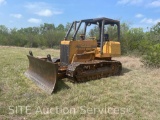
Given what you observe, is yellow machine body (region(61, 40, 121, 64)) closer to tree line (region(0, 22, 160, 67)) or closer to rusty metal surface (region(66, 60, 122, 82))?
rusty metal surface (region(66, 60, 122, 82))

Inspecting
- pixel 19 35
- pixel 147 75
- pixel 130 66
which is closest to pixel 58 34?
pixel 19 35

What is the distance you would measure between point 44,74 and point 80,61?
1563 mm

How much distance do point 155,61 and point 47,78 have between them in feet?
18.2

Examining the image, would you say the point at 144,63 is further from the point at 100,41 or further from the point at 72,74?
the point at 72,74

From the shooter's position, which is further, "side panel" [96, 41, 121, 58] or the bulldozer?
"side panel" [96, 41, 121, 58]

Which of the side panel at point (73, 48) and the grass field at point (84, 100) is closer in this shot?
the grass field at point (84, 100)

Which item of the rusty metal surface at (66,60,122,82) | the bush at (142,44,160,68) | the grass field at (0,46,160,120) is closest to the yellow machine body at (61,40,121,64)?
the rusty metal surface at (66,60,122,82)

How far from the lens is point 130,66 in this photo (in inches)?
425

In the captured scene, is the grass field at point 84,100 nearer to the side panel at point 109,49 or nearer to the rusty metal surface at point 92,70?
the rusty metal surface at point 92,70

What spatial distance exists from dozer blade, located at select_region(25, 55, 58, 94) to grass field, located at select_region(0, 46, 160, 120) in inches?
8.3

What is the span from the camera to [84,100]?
543 centimetres

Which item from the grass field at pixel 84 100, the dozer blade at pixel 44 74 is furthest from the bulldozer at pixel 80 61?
the grass field at pixel 84 100

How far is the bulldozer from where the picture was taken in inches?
276

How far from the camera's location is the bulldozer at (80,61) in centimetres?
702
